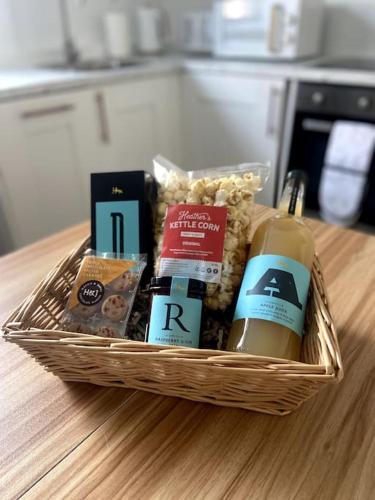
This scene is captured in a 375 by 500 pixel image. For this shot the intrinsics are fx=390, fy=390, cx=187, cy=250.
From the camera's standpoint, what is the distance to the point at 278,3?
177cm

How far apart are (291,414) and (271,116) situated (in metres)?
1.62

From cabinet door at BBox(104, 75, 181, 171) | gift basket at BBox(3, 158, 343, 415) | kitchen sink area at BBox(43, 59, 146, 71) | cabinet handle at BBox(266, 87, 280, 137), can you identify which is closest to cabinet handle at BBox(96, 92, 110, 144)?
cabinet door at BBox(104, 75, 181, 171)

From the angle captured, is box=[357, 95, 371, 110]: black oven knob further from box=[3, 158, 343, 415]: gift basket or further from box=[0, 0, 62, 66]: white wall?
box=[0, 0, 62, 66]: white wall

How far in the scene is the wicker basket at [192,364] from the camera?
406mm

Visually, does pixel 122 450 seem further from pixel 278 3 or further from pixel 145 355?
pixel 278 3

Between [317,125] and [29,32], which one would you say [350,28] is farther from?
[29,32]

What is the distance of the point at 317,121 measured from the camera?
1.74 metres

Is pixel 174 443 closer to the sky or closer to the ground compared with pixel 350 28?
closer to the ground

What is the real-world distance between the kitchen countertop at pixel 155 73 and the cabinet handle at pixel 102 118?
0.21ft

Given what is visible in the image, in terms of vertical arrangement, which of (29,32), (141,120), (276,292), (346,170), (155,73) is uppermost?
(29,32)

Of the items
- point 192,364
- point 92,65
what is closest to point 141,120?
point 92,65

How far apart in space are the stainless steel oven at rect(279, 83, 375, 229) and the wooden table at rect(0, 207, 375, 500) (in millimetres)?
1344

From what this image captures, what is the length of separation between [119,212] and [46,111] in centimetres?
119

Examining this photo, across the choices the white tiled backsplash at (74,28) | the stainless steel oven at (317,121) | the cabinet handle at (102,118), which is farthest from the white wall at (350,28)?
the cabinet handle at (102,118)
